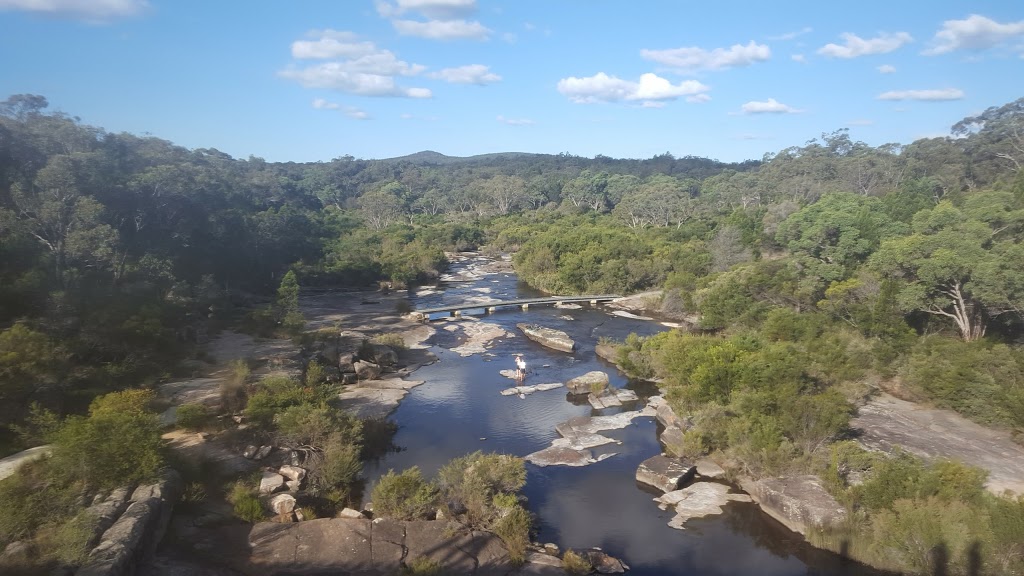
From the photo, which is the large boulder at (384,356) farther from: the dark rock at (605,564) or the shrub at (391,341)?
the dark rock at (605,564)

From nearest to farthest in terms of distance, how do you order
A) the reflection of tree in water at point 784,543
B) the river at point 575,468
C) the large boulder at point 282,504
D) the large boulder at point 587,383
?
the reflection of tree in water at point 784,543, the river at point 575,468, the large boulder at point 282,504, the large boulder at point 587,383

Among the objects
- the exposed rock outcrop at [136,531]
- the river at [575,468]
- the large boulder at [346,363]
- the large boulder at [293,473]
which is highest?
the exposed rock outcrop at [136,531]

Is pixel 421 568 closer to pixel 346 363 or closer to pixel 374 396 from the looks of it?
pixel 374 396

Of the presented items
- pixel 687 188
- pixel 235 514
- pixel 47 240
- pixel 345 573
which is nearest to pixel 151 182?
pixel 47 240

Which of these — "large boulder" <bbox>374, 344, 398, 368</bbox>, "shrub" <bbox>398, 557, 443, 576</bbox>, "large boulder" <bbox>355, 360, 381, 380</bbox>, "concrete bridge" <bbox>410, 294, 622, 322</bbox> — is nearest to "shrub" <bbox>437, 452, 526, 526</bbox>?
"shrub" <bbox>398, 557, 443, 576</bbox>

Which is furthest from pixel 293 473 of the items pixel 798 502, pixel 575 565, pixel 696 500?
pixel 798 502

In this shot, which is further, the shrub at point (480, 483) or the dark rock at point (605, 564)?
the shrub at point (480, 483)

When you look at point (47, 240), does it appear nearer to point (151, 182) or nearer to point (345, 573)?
point (151, 182)

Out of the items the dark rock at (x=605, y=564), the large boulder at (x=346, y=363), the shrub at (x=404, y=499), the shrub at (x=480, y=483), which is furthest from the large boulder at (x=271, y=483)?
the large boulder at (x=346, y=363)
